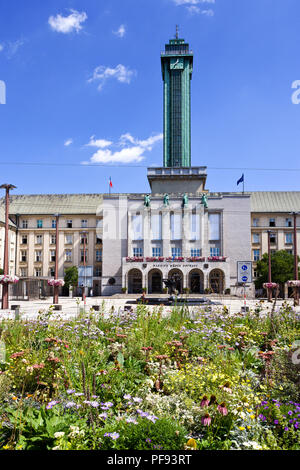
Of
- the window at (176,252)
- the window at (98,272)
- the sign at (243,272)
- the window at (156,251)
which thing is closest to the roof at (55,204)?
the window at (98,272)

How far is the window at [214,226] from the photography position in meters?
56.1

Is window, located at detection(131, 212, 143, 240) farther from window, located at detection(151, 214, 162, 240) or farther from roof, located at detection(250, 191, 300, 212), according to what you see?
roof, located at detection(250, 191, 300, 212)

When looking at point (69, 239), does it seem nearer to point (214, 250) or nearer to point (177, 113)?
point (214, 250)

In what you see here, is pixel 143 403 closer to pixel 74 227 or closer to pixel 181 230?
pixel 181 230

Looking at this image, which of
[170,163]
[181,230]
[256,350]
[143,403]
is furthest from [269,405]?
[170,163]

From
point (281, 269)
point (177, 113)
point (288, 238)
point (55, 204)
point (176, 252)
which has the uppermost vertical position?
point (177, 113)

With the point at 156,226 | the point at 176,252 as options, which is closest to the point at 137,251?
the point at 156,226

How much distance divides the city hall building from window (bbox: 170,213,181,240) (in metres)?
0.16

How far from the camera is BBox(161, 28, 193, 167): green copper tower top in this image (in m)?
70.8

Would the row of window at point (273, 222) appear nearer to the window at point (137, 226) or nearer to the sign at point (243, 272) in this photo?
the window at point (137, 226)

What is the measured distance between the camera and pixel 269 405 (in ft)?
14.1

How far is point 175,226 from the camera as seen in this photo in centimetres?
5622

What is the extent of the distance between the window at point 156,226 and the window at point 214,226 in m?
8.23

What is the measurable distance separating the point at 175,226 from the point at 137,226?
627 centimetres
